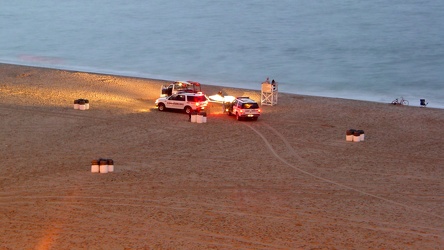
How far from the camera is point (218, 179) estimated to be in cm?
1620

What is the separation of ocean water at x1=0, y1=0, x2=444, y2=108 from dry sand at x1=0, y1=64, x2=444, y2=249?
1149 centimetres

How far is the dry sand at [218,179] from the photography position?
12.7 m

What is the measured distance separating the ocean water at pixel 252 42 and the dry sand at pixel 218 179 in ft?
37.7

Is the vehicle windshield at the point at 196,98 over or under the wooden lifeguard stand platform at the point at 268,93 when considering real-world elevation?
under

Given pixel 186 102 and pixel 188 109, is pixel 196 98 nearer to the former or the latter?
pixel 186 102

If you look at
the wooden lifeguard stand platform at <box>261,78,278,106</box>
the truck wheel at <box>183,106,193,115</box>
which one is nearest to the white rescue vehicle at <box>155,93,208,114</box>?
the truck wheel at <box>183,106,193,115</box>

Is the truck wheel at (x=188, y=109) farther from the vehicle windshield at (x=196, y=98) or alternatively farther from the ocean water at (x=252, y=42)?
the ocean water at (x=252, y=42)

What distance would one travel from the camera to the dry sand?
41.6ft

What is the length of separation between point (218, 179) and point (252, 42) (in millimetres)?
44296

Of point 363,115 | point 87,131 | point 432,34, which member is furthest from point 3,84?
point 432,34

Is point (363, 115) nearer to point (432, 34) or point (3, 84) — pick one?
point (3, 84)

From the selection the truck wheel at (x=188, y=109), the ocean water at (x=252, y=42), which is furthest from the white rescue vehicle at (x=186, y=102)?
the ocean water at (x=252, y=42)

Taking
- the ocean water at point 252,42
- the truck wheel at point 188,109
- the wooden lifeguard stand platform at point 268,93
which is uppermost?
the ocean water at point 252,42

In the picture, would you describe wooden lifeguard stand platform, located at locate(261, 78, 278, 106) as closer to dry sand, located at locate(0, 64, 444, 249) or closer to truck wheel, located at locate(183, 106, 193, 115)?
dry sand, located at locate(0, 64, 444, 249)
